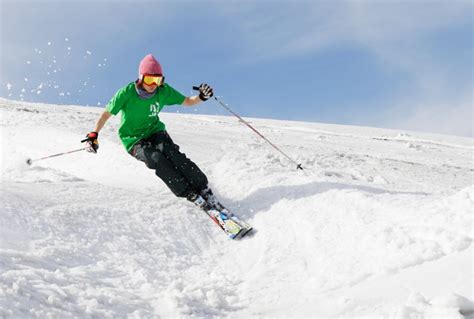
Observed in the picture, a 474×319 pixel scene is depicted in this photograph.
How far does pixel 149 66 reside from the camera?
22.4ft

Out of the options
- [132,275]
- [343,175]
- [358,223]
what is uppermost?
[343,175]

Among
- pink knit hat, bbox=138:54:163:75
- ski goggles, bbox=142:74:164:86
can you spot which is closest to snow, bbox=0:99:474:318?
ski goggles, bbox=142:74:164:86

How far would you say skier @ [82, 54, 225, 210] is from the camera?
6562mm

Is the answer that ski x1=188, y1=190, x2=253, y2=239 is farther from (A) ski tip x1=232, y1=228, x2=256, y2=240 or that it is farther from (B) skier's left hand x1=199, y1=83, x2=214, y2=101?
(B) skier's left hand x1=199, y1=83, x2=214, y2=101

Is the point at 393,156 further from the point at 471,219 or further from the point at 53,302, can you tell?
the point at 53,302

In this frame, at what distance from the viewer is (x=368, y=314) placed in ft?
10.8

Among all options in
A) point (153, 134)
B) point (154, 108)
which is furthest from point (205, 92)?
point (153, 134)

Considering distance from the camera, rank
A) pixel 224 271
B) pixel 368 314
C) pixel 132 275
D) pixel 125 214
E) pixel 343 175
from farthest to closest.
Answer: pixel 343 175
pixel 125 214
pixel 224 271
pixel 132 275
pixel 368 314

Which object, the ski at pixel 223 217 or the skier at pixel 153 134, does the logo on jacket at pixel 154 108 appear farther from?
the ski at pixel 223 217

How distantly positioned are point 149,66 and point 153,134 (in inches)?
38.9

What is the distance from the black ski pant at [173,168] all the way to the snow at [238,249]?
0.23m

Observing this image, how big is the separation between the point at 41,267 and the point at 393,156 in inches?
397

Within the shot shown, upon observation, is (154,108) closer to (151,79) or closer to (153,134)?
(153,134)

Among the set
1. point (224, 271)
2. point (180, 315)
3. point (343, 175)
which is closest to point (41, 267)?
point (180, 315)
